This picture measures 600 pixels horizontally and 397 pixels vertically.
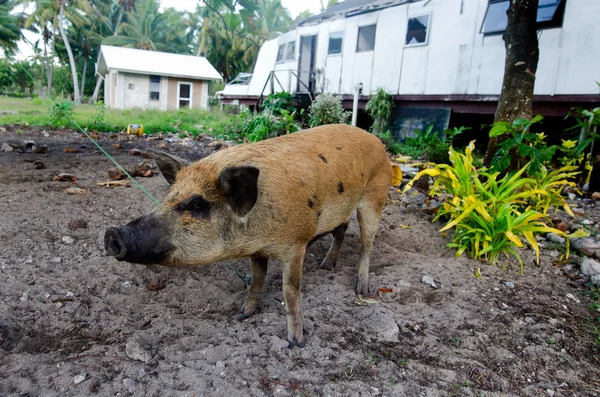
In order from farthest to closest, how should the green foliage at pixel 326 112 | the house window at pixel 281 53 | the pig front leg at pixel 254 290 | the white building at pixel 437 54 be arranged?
the house window at pixel 281 53 < the green foliage at pixel 326 112 < the white building at pixel 437 54 < the pig front leg at pixel 254 290

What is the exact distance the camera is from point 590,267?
13.3 feet

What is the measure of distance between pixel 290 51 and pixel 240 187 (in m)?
14.3

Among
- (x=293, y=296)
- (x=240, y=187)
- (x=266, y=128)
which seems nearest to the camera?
(x=240, y=187)

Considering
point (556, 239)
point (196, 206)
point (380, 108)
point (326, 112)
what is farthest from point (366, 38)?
point (196, 206)

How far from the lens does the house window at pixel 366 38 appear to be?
12.7 meters

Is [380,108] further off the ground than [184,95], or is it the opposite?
[184,95]

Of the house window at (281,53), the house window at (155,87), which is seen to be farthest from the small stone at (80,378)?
the house window at (155,87)

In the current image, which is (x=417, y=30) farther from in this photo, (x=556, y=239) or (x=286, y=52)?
(x=556, y=239)

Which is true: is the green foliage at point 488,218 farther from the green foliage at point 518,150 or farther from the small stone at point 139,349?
the small stone at point 139,349

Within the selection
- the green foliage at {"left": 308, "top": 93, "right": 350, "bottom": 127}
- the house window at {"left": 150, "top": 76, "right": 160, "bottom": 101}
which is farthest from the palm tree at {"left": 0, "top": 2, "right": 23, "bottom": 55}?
the green foliage at {"left": 308, "top": 93, "right": 350, "bottom": 127}

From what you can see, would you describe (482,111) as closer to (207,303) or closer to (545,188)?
(545,188)

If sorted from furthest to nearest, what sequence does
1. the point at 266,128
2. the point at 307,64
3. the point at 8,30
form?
the point at 8,30 < the point at 307,64 < the point at 266,128

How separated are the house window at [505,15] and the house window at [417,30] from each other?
5.55 feet

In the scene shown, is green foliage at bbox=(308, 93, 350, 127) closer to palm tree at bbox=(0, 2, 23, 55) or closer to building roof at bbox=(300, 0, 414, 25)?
building roof at bbox=(300, 0, 414, 25)
